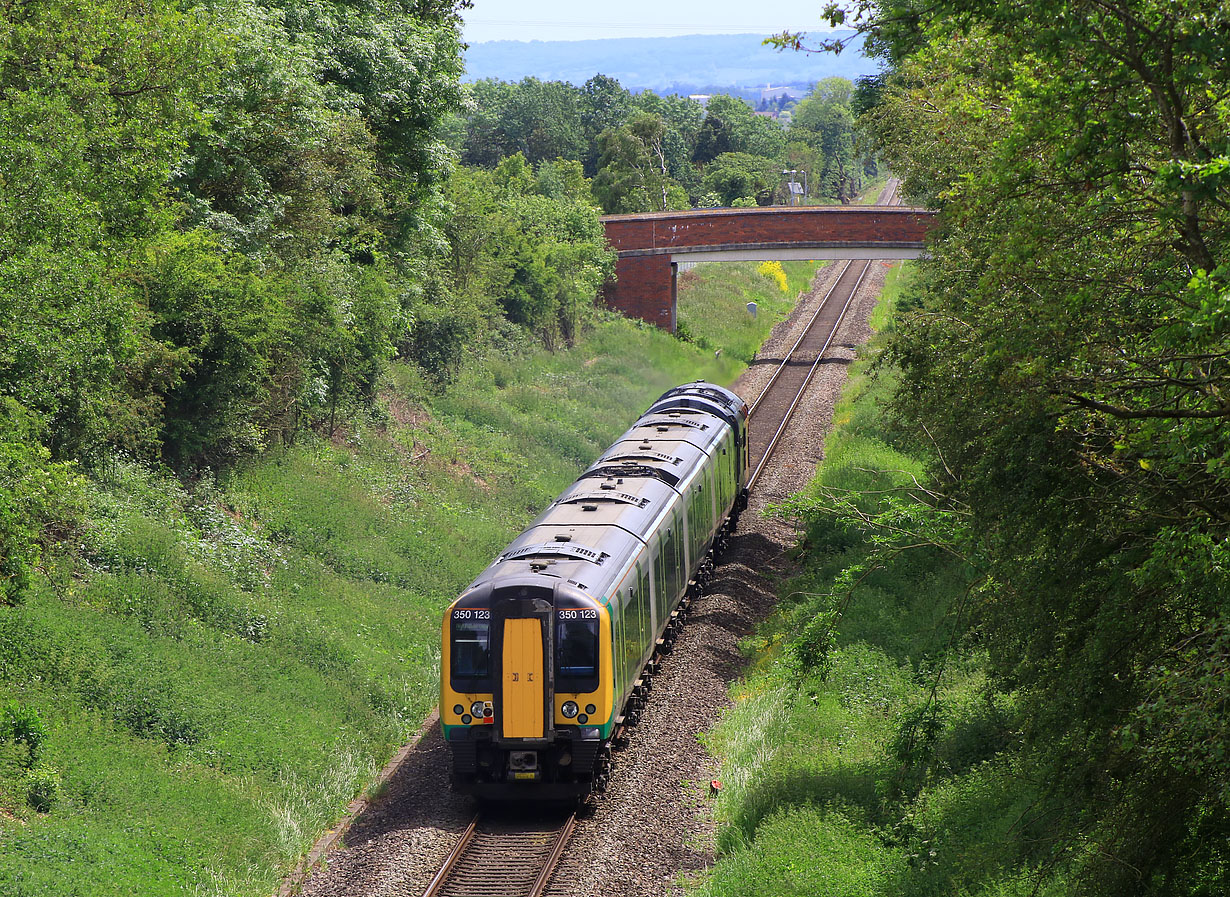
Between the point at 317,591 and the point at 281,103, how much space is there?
991cm

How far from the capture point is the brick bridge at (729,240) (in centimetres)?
4503

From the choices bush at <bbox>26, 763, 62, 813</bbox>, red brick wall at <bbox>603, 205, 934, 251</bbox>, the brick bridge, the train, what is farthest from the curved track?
red brick wall at <bbox>603, 205, 934, 251</bbox>

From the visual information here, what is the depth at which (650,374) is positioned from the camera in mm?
41281

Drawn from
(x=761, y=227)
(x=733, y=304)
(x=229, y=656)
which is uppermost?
(x=761, y=227)

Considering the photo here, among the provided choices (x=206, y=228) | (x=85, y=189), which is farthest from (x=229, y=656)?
(x=206, y=228)

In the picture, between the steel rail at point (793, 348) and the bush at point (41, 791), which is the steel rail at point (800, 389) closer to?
the steel rail at point (793, 348)

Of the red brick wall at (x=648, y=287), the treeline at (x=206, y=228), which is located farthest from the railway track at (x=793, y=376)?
the treeline at (x=206, y=228)

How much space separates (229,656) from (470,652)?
4546 millimetres

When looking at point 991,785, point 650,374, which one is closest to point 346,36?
point 650,374

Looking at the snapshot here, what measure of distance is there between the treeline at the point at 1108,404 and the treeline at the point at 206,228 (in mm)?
10497

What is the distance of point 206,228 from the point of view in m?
20.2

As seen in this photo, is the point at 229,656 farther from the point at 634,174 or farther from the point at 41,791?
the point at 634,174

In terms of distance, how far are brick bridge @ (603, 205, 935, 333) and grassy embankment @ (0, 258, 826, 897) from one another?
20.9 metres

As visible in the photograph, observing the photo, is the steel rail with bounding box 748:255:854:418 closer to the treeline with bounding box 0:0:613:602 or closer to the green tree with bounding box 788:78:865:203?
the treeline with bounding box 0:0:613:602
